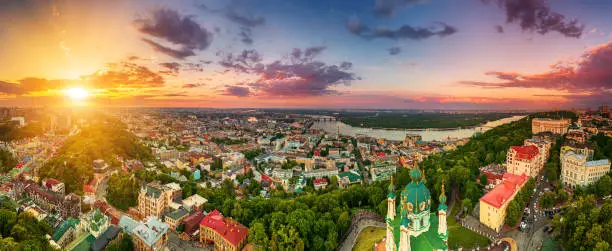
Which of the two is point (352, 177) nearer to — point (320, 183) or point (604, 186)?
point (320, 183)

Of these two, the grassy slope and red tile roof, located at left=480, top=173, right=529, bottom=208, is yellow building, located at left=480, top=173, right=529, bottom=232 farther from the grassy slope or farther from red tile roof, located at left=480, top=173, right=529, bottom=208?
the grassy slope

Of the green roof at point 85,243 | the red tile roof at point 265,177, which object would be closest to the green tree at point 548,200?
the red tile roof at point 265,177

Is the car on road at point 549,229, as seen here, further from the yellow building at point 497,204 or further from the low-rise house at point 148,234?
the low-rise house at point 148,234

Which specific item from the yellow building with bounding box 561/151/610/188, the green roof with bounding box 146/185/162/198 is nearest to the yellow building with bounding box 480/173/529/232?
the yellow building with bounding box 561/151/610/188

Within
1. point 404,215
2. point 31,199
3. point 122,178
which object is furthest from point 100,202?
point 404,215

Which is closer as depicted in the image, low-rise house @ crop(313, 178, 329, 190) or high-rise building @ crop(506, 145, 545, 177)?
high-rise building @ crop(506, 145, 545, 177)
